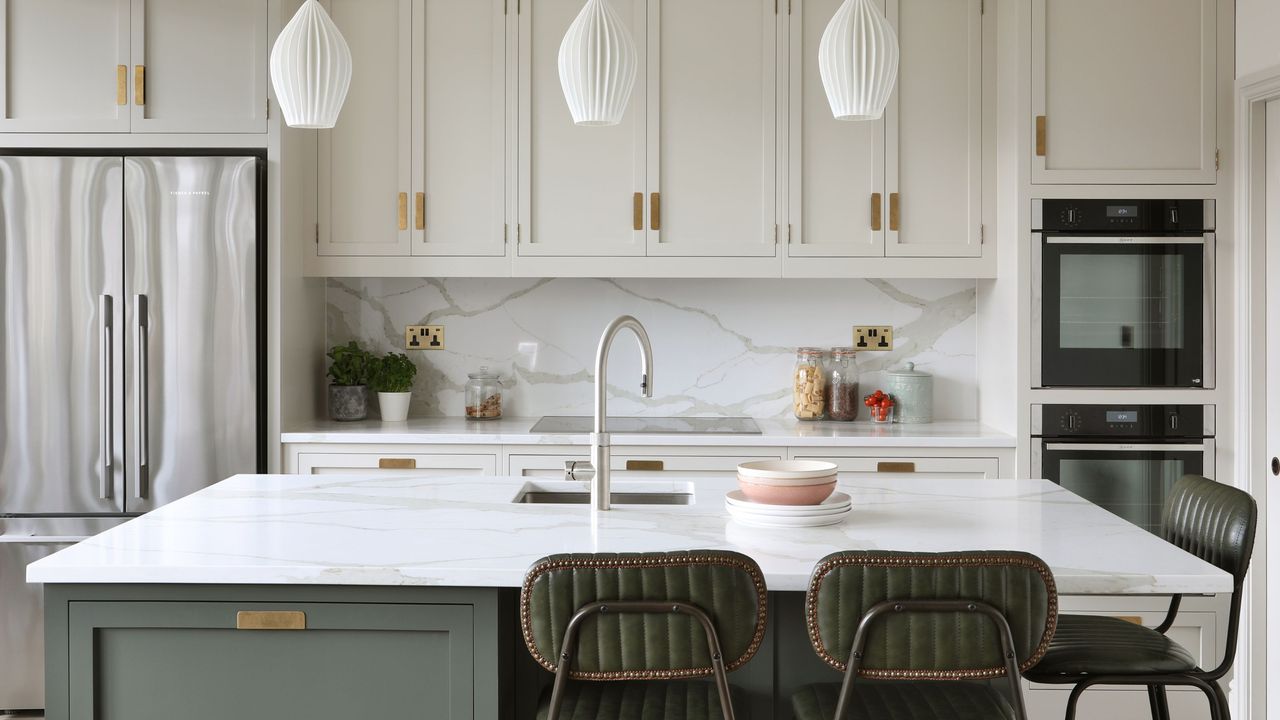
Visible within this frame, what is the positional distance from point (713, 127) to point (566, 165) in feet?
1.78

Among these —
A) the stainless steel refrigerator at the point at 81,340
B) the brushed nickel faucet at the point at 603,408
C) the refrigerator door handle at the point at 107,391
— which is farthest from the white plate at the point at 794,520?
the refrigerator door handle at the point at 107,391

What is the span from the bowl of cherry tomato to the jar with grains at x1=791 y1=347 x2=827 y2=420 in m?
0.18

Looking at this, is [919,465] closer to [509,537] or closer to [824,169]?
[824,169]

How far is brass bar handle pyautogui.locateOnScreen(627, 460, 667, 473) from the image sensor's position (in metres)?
3.45

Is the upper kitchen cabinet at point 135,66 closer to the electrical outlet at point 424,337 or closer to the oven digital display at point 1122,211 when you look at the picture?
the electrical outlet at point 424,337

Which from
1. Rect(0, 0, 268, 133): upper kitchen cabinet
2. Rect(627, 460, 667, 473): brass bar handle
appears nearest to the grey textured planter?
Rect(0, 0, 268, 133): upper kitchen cabinet

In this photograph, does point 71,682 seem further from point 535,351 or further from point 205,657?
point 535,351


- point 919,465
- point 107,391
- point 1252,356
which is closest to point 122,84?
point 107,391

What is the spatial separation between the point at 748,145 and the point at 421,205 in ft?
3.92

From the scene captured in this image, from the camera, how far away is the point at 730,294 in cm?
402

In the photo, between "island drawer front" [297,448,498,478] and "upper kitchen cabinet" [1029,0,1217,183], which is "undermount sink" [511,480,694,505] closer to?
"island drawer front" [297,448,498,478]

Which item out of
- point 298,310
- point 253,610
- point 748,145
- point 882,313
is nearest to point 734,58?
point 748,145

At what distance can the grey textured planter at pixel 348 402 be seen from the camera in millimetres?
3791

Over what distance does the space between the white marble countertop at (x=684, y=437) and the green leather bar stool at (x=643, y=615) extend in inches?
74.5
